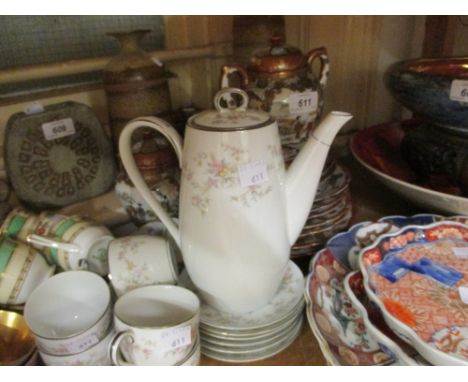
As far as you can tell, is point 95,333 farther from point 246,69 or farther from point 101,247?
point 246,69

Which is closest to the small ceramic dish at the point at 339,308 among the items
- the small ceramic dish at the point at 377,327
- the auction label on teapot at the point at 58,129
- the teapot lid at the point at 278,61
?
the small ceramic dish at the point at 377,327

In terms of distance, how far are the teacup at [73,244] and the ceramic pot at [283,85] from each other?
29cm

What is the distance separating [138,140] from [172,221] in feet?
0.69

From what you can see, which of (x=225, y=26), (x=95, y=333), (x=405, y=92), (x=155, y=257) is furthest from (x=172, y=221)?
(x=225, y=26)

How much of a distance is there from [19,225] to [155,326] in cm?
28

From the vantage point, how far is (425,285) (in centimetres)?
53

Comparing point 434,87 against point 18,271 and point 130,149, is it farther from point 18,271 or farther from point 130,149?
A: point 18,271

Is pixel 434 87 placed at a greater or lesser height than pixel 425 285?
greater

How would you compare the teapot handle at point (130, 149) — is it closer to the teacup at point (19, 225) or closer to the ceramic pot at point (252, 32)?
the teacup at point (19, 225)

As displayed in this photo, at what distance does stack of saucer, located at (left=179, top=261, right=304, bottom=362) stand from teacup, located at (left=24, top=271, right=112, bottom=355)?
122 millimetres

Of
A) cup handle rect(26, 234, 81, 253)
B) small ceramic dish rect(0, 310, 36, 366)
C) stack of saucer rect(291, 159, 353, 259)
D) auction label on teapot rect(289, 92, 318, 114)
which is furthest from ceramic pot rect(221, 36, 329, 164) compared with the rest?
small ceramic dish rect(0, 310, 36, 366)

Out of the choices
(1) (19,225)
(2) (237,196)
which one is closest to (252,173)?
(2) (237,196)

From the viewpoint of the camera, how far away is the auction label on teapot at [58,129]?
678 mm

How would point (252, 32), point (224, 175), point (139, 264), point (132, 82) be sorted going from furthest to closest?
point (252, 32), point (132, 82), point (139, 264), point (224, 175)
